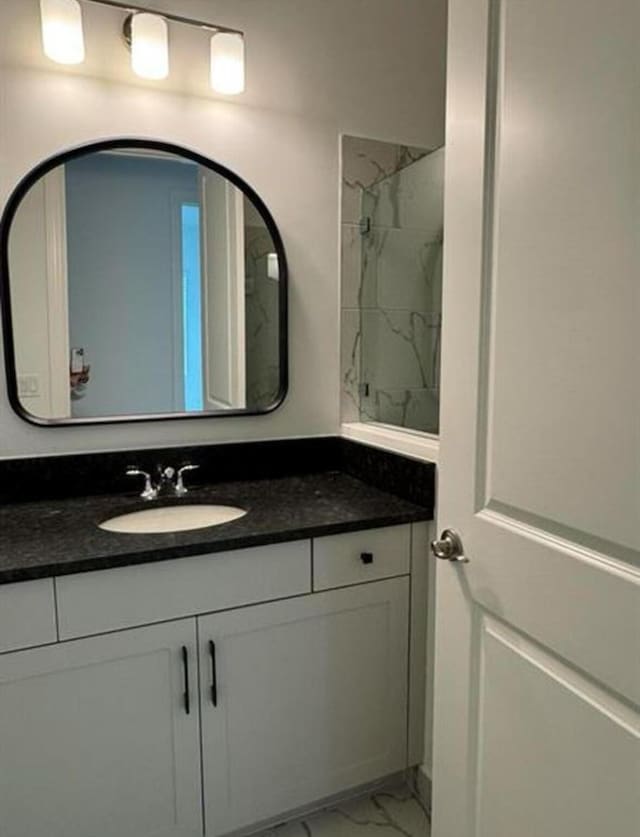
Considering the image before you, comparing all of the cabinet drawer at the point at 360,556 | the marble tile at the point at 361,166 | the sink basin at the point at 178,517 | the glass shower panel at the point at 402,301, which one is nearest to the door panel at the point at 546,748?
the cabinet drawer at the point at 360,556

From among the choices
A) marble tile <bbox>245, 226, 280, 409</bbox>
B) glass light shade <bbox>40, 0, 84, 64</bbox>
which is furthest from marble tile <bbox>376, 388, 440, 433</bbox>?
glass light shade <bbox>40, 0, 84, 64</bbox>

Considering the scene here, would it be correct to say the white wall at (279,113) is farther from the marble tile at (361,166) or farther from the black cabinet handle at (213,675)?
the black cabinet handle at (213,675)

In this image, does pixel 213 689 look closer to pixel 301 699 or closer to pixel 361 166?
pixel 301 699

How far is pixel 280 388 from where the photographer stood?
77.5 inches

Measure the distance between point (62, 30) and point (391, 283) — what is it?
3.91 ft

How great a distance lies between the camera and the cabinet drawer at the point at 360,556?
1.50 m

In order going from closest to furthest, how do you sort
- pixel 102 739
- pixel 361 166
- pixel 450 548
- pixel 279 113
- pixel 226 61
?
pixel 450 548 → pixel 102 739 → pixel 226 61 → pixel 279 113 → pixel 361 166

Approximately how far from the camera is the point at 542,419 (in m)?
0.94

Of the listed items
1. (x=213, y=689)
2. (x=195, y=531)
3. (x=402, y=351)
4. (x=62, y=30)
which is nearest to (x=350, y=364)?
(x=402, y=351)

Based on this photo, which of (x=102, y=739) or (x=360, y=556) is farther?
(x=360, y=556)

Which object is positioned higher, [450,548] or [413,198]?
[413,198]

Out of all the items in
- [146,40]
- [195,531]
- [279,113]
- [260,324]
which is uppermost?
[146,40]

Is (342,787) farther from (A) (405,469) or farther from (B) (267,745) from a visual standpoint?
(A) (405,469)

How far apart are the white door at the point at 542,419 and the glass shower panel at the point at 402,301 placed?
93 cm
